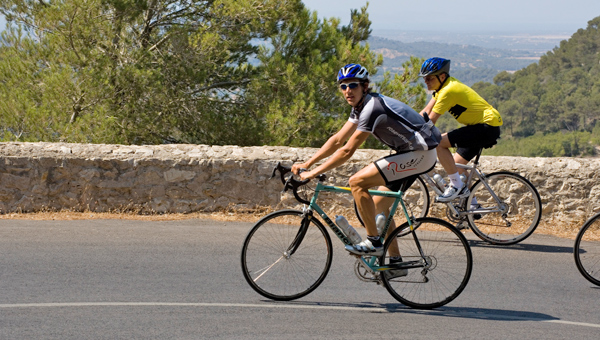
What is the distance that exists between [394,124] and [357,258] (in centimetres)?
118

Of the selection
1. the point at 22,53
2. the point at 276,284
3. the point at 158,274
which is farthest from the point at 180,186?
the point at 22,53

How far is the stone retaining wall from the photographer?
805 cm

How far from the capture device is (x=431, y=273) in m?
5.16

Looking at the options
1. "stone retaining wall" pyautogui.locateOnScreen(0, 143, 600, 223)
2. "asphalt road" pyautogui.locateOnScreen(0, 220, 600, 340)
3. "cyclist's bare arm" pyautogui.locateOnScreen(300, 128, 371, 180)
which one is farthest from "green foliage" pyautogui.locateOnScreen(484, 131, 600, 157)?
"cyclist's bare arm" pyautogui.locateOnScreen(300, 128, 371, 180)

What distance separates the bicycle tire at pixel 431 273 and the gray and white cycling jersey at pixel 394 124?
715mm

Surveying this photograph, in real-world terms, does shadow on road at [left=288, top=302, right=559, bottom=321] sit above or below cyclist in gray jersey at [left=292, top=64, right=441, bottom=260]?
below

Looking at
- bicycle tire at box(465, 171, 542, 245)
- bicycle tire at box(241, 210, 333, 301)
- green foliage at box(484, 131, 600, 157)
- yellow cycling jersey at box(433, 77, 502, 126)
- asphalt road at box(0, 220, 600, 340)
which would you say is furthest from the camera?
green foliage at box(484, 131, 600, 157)

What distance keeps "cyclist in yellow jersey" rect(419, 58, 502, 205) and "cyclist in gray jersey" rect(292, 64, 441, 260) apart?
1683 mm

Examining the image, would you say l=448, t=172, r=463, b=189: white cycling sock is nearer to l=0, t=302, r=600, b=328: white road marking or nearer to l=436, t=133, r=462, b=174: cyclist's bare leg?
l=436, t=133, r=462, b=174: cyclist's bare leg

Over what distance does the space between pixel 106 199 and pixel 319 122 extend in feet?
29.0

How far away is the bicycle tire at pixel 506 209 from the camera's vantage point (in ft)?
23.9

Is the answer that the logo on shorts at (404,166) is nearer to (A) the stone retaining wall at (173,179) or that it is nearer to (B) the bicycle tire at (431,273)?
(B) the bicycle tire at (431,273)

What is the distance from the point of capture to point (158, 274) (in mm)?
5816

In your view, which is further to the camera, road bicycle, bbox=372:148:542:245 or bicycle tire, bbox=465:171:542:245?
bicycle tire, bbox=465:171:542:245
